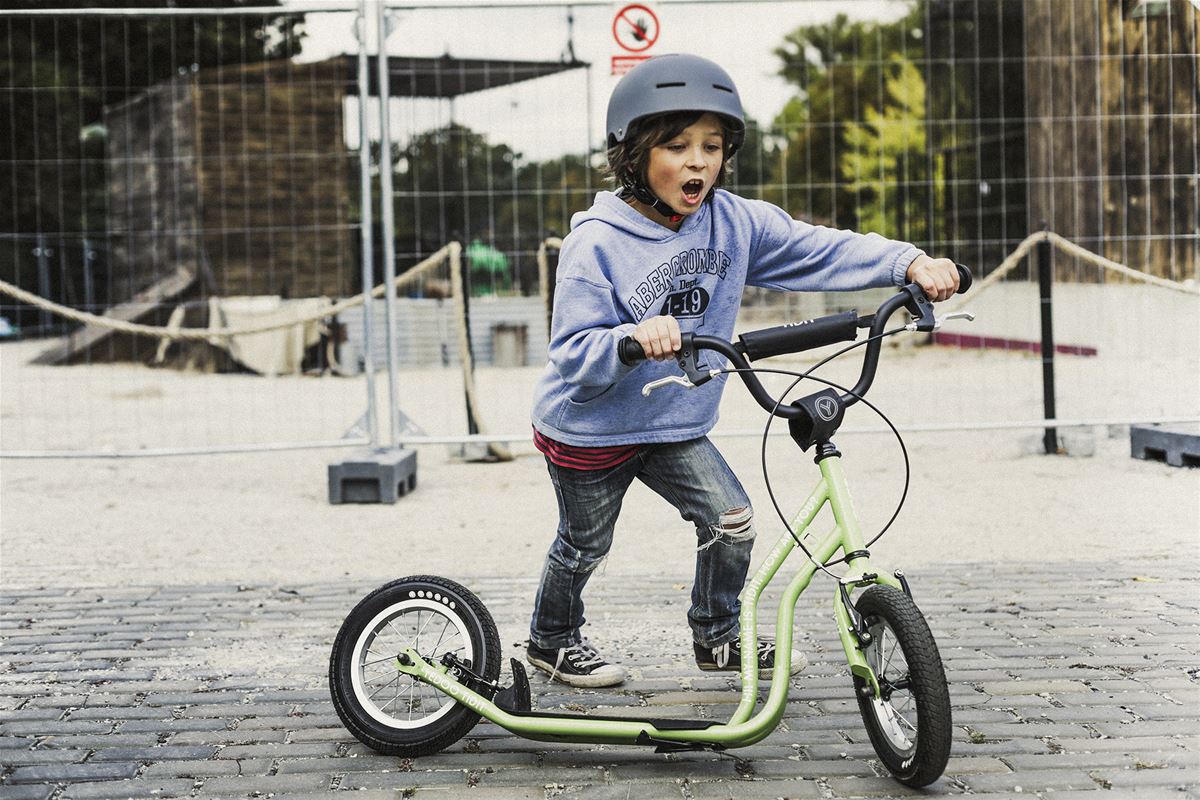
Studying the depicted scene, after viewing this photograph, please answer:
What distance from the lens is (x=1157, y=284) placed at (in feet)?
31.2

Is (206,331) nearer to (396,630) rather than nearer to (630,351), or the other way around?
(396,630)

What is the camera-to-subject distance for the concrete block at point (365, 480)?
7.66 meters

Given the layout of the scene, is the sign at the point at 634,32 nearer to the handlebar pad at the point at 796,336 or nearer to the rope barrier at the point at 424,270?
the rope barrier at the point at 424,270

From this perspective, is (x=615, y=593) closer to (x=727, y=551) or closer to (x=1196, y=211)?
(x=727, y=551)

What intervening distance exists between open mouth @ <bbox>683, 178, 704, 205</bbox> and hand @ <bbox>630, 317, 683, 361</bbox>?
1.94 ft

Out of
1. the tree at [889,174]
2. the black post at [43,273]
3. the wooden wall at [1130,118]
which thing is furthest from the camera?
the black post at [43,273]

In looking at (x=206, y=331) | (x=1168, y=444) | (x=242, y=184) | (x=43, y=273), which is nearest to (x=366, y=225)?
(x=206, y=331)

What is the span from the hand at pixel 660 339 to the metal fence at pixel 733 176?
15.1 ft

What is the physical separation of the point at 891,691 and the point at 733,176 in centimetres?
875

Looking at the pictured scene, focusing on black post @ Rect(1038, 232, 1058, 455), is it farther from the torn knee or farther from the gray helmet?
the gray helmet

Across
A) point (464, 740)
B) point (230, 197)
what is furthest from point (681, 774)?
point (230, 197)

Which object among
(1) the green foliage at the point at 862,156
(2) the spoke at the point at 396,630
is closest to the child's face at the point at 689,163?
(2) the spoke at the point at 396,630

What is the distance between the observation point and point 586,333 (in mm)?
3443

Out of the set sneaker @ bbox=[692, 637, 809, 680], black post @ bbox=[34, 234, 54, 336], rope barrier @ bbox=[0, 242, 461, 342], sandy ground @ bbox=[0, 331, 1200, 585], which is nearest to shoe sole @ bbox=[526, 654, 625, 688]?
sneaker @ bbox=[692, 637, 809, 680]
